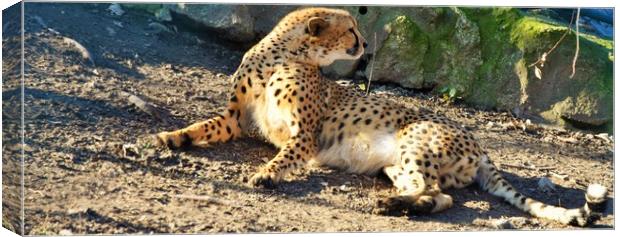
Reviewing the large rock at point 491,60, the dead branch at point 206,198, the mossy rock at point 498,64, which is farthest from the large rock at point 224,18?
the dead branch at point 206,198

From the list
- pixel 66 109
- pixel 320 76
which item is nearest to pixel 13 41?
pixel 66 109

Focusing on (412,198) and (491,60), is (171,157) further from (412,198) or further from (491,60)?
(491,60)

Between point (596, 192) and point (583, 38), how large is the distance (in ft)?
2.79

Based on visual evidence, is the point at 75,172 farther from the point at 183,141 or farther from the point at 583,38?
the point at 583,38

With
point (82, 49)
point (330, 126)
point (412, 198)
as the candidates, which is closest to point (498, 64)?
point (330, 126)

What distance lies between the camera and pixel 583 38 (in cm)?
463

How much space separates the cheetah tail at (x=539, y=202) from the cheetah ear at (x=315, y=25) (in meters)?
1.05

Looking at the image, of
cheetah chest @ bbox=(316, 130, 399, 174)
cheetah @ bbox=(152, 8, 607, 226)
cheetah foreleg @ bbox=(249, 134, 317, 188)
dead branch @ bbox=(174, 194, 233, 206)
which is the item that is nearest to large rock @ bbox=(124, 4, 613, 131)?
cheetah @ bbox=(152, 8, 607, 226)

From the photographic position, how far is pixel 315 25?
15.6 ft

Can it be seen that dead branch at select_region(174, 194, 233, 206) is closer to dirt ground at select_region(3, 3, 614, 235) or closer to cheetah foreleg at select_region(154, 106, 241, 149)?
dirt ground at select_region(3, 3, 614, 235)

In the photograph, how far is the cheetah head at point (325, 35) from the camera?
4.69 meters

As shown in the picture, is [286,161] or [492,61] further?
[492,61]

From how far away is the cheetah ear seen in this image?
4.72m

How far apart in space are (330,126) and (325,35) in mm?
466
